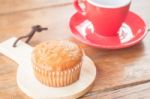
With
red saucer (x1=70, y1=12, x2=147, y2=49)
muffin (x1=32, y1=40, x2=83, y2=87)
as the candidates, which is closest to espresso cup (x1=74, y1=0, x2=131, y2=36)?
red saucer (x1=70, y1=12, x2=147, y2=49)

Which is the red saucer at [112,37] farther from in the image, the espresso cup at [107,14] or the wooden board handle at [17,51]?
the wooden board handle at [17,51]

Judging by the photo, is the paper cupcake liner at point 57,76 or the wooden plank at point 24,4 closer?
the paper cupcake liner at point 57,76

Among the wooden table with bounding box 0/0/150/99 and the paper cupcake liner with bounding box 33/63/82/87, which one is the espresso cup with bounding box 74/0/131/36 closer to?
the wooden table with bounding box 0/0/150/99

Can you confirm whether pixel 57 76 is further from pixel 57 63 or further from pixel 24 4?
pixel 24 4

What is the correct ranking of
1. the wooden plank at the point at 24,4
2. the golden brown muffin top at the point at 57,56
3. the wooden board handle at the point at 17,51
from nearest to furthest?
the golden brown muffin top at the point at 57,56
the wooden board handle at the point at 17,51
the wooden plank at the point at 24,4

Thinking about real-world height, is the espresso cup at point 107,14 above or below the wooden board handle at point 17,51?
above

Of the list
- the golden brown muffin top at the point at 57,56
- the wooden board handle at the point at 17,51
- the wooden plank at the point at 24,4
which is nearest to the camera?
the golden brown muffin top at the point at 57,56

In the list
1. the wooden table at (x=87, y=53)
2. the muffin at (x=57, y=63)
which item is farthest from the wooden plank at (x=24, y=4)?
the muffin at (x=57, y=63)
